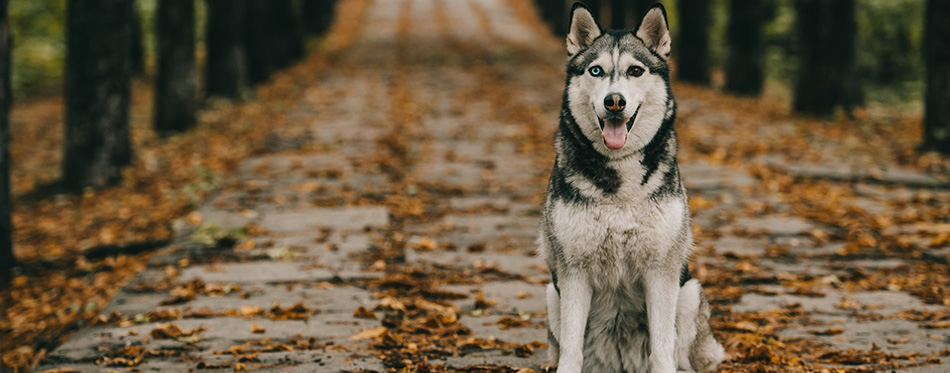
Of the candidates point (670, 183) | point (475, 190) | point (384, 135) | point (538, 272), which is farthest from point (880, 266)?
point (384, 135)

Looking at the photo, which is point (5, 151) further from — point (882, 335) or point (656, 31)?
point (882, 335)

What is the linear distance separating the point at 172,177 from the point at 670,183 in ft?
25.9

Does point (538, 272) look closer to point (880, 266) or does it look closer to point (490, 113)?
point (880, 266)

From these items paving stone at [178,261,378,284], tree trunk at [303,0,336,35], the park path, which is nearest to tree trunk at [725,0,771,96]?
the park path

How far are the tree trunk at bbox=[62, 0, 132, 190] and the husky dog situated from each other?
740cm

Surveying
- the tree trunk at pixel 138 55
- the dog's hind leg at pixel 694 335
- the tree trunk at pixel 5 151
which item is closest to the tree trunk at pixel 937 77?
the dog's hind leg at pixel 694 335

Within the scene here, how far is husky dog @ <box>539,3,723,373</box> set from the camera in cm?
346

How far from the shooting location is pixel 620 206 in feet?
11.4

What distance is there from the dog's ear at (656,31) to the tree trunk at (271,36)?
50.0 ft

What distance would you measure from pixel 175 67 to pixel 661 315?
1084cm

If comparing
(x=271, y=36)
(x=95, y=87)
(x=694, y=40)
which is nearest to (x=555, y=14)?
(x=694, y=40)

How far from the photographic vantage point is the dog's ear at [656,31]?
11.7 ft

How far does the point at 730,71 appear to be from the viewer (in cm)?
1614

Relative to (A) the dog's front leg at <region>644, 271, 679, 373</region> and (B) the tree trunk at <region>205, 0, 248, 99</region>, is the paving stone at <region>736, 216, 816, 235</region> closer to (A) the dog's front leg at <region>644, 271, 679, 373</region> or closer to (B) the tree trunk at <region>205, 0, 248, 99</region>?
(A) the dog's front leg at <region>644, 271, 679, 373</region>
